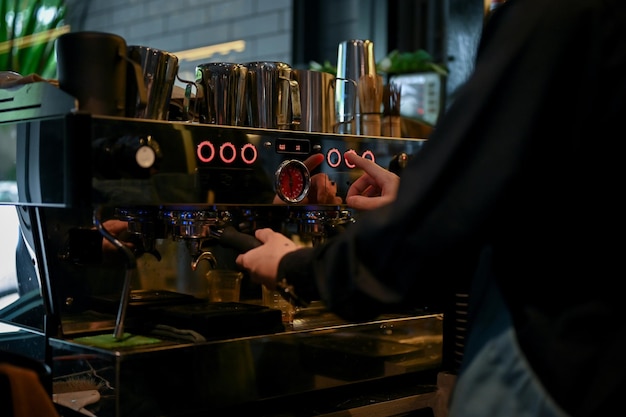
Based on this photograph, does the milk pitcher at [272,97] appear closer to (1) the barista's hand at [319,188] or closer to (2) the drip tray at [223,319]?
(1) the barista's hand at [319,188]

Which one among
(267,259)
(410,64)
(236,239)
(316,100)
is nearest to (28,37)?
(410,64)

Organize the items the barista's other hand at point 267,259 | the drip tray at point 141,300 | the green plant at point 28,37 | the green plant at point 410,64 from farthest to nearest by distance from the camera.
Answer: the green plant at point 410,64 → the green plant at point 28,37 → the drip tray at point 141,300 → the barista's other hand at point 267,259

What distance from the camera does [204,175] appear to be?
1.32 m

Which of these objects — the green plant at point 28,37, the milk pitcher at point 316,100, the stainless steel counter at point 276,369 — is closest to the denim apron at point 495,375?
the stainless steel counter at point 276,369

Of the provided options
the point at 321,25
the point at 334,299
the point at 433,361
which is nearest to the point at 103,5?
the point at 321,25

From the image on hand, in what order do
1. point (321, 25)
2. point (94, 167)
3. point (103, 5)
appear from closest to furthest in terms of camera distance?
point (94, 167)
point (321, 25)
point (103, 5)

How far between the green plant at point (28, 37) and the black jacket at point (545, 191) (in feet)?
10.8

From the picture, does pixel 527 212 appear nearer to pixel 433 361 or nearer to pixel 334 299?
pixel 334 299

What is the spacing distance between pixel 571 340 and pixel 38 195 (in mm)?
801

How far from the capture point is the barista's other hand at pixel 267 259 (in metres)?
1.16

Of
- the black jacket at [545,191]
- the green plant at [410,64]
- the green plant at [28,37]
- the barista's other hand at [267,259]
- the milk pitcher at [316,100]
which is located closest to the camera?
the black jacket at [545,191]

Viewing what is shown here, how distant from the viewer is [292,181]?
1452 mm

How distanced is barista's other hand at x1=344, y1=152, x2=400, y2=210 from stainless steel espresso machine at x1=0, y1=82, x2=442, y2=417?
0.02 m

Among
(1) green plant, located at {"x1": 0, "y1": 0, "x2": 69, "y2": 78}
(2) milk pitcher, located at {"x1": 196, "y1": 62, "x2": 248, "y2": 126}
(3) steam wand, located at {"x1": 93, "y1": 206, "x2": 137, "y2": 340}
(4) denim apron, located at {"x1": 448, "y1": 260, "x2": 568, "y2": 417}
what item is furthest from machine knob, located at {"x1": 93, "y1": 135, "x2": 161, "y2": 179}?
(1) green plant, located at {"x1": 0, "y1": 0, "x2": 69, "y2": 78}
